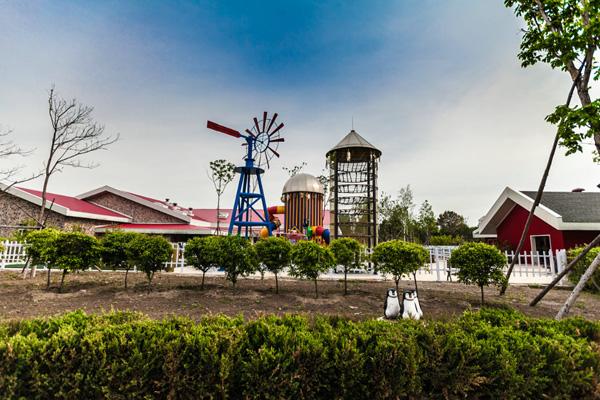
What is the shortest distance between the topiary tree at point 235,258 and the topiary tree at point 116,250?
9.62 feet

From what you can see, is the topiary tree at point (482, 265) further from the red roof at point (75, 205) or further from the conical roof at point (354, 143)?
the red roof at point (75, 205)

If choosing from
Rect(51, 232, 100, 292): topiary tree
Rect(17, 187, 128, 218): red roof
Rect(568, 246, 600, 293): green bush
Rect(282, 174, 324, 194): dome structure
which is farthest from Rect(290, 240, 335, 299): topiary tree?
Rect(17, 187, 128, 218): red roof

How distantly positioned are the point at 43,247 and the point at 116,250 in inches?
81.4

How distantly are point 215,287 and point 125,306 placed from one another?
9.65ft

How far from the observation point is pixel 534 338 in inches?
Result: 126

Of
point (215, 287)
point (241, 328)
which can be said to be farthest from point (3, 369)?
point (215, 287)

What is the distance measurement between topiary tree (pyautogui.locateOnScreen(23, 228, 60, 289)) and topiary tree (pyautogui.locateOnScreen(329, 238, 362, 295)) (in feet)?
28.0

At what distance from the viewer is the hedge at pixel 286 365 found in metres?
2.67

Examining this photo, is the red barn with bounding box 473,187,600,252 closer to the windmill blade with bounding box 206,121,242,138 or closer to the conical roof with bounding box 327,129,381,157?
the conical roof with bounding box 327,129,381,157

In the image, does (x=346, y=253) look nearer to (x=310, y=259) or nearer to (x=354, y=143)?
(x=310, y=259)

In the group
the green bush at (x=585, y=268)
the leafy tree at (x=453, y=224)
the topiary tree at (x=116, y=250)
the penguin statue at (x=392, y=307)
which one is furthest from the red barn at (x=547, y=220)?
the leafy tree at (x=453, y=224)

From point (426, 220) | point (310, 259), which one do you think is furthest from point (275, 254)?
point (426, 220)

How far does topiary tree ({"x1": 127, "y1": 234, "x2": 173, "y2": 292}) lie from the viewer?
873 centimetres

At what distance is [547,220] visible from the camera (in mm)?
15711
